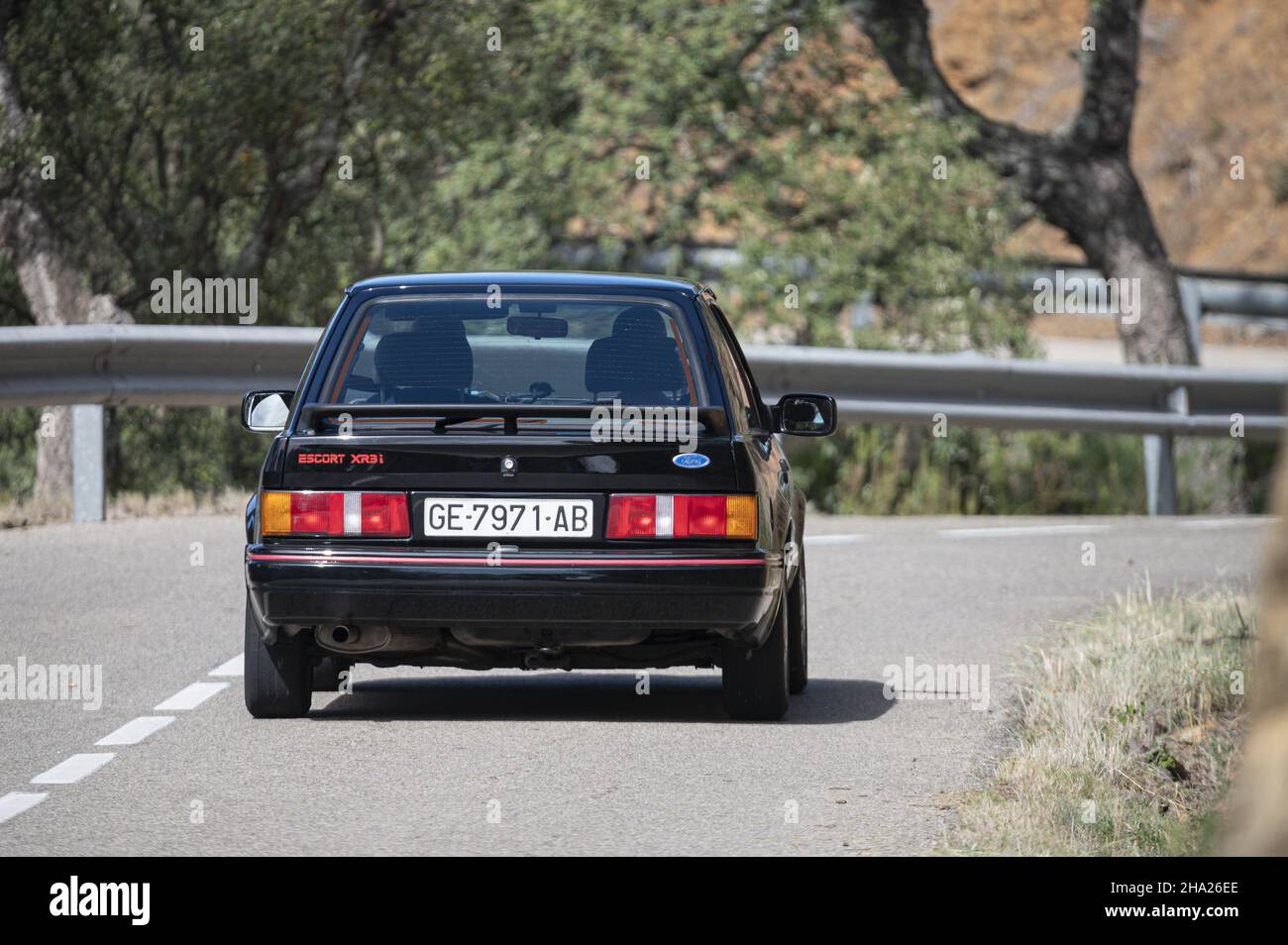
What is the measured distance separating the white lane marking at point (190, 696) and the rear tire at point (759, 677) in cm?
198

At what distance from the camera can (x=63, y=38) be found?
17672 millimetres

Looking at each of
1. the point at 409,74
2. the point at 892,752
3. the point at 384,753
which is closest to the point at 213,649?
the point at 384,753

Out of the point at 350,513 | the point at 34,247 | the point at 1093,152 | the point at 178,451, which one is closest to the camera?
the point at 350,513

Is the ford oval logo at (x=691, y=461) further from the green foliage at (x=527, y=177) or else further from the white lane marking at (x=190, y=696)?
the green foliage at (x=527, y=177)

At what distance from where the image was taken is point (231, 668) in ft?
32.3

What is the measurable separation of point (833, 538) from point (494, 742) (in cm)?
717

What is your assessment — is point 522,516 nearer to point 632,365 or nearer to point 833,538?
point 632,365

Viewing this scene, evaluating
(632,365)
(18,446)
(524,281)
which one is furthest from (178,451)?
(632,365)

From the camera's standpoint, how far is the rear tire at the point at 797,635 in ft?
29.2

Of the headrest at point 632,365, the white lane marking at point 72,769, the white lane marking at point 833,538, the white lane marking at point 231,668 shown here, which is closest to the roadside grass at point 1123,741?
the headrest at point 632,365

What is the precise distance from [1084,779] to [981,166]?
13305 mm

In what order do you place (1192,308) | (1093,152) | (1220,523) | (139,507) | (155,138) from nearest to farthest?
(139,507)
(1220,523)
(155,138)
(1192,308)
(1093,152)
